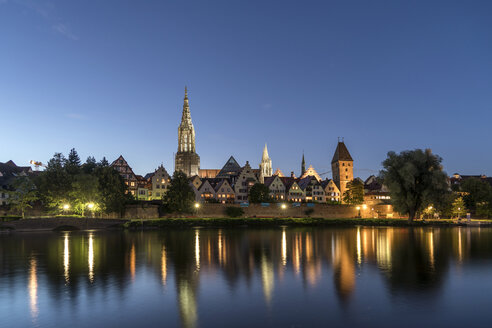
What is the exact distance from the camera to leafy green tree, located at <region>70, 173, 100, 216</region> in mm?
63500

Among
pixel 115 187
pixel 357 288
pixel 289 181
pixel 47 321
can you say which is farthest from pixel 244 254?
pixel 289 181

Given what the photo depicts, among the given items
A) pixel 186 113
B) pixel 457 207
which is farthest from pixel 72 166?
pixel 186 113

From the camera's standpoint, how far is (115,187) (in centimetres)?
6831

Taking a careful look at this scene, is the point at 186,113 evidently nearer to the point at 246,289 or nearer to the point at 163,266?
the point at 163,266

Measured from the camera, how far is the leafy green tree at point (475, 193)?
293 feet

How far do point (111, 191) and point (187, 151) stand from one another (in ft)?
371

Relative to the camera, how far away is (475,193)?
9544cm

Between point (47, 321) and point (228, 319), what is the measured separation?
19.9 feet

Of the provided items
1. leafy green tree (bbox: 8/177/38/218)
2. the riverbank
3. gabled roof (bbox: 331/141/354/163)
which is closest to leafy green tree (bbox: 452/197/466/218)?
the riverbank

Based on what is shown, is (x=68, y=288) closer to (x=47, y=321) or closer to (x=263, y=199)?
(x=47, y=321)

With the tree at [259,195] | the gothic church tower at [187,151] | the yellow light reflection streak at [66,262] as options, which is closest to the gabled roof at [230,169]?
the tree at [259,195]

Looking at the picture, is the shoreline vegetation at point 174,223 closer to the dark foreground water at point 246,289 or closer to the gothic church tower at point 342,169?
the dark foreground water at point 246,289

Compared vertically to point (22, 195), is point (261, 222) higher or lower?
lower

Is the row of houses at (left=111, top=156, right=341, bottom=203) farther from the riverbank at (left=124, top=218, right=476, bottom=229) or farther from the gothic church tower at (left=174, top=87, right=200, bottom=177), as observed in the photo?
the gothic church tower at (left=174, top=87, right=200, bottom=177)
